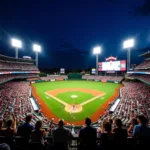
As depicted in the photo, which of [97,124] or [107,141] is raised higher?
[107,141]

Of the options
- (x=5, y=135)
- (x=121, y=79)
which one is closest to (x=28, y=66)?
(x=121, y=79)

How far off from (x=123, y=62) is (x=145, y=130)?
50.1m

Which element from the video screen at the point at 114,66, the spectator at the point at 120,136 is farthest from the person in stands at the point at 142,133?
the video screen at the point at 114,66

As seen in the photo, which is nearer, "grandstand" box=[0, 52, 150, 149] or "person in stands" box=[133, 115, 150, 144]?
"person in stands" box=[133, 115, 150, 144]

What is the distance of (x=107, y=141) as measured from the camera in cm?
348

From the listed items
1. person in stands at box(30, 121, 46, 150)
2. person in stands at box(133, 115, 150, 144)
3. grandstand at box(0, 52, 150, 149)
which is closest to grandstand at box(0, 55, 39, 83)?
grandstand at box(0, 52, 150, 149)

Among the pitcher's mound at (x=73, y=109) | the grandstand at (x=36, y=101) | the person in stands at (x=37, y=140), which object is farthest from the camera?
the pitcher's mound at (x=73, y=109)

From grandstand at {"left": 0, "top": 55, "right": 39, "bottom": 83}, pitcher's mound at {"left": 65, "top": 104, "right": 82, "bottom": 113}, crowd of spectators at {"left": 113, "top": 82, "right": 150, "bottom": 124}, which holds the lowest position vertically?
pitcher's mound at {"left": 65, "top": 104, "right": 82, "bottom": 113}

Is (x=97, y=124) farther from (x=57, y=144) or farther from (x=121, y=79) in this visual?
(x=121, y=79)

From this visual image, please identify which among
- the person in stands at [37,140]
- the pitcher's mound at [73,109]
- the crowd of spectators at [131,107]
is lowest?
the pitcher's mound at [73,109]

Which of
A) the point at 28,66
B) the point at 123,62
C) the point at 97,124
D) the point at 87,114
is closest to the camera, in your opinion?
the point at 97,124

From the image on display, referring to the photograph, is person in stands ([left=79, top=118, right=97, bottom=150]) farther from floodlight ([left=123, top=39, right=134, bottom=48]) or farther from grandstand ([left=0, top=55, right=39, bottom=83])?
floodlight ([left=123, top=39, right=134, bottom=48])

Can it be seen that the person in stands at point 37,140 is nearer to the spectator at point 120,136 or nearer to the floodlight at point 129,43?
the spectator at point 120,136

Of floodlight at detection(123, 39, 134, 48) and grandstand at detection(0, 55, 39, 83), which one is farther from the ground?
floodlight at detection(123, 39, 134, 48)
